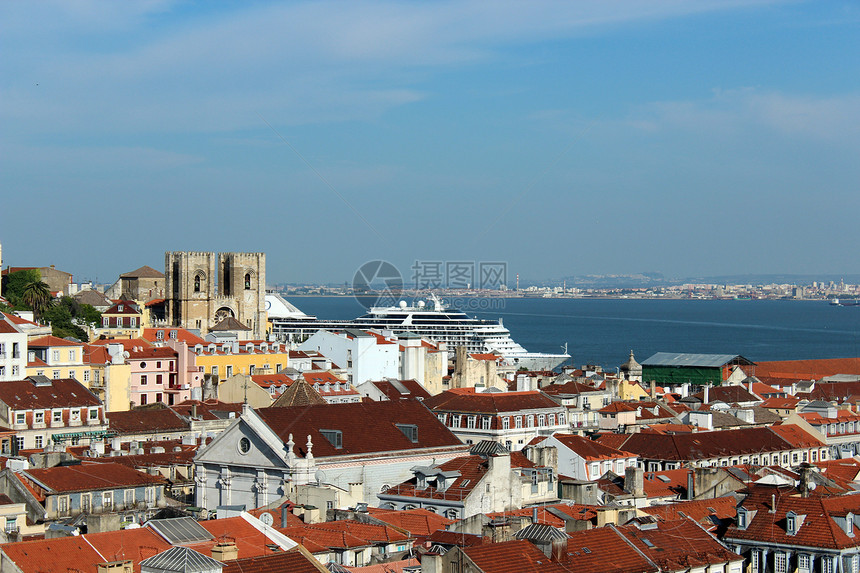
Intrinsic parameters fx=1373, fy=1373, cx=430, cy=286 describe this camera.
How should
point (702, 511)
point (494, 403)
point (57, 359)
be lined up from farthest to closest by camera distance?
1. point (57, 359)
2. point (494, 403)
3. point (702, 511)

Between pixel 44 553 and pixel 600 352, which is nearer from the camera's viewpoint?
pixel 44 553

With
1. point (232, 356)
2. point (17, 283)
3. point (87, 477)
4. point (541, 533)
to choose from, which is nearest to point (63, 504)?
point (87, 477)

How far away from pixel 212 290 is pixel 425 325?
40.8m

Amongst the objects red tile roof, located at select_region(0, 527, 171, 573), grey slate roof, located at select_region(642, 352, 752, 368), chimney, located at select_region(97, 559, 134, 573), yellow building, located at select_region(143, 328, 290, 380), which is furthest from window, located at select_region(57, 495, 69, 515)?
grey slate roof, located at select_region(642, 352, 752, 368)

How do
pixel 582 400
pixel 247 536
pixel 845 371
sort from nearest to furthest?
pixel 247 536 < pixel 582 400 < pixel 845 371

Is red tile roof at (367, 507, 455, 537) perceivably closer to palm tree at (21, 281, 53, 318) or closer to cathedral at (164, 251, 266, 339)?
Answer: palm tree at (21, 281, 53, 318)

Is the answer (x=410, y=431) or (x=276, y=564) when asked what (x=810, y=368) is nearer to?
(x=410, y=431)

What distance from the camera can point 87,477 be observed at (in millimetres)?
33406

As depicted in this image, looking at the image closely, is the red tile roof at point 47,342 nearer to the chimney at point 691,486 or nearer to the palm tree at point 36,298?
the palm tree at point 36,298

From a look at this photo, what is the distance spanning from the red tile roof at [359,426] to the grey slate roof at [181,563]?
15.5 metres

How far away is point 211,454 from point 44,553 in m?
14.6

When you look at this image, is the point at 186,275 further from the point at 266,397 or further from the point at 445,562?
the point at 445,562

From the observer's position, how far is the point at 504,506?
112 feet

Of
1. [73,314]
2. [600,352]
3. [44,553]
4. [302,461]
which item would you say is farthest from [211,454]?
[600,352]
